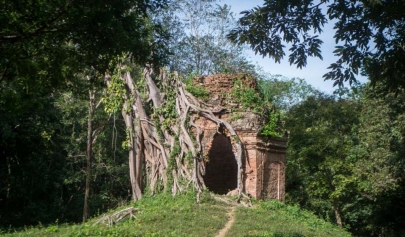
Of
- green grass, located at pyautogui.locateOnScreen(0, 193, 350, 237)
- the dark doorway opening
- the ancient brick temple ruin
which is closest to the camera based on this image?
green grass, located at pyautogui.locateOnScreen(0, 193, 350, 237)

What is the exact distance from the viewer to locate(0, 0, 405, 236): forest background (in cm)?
652

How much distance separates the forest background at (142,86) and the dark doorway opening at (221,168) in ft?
8.33

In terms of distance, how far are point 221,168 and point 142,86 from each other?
4.41 metres

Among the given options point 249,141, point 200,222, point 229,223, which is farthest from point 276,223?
point 249,141

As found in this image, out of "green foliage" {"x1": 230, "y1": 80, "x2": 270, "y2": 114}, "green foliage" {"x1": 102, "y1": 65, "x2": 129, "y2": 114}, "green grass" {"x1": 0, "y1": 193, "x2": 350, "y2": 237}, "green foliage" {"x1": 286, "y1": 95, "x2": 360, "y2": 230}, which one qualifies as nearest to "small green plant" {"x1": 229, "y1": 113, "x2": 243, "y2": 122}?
"green foliage" {"x1": 230, "y1": 80, "x2": 270, "y2": 114}

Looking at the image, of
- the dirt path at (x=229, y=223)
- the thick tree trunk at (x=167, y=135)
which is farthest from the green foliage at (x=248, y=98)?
the dirt path at (x=229, y=223)

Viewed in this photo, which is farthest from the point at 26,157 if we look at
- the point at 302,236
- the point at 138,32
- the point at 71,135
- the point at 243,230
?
the point at 138,32

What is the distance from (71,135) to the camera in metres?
22.3

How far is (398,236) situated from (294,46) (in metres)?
13.6

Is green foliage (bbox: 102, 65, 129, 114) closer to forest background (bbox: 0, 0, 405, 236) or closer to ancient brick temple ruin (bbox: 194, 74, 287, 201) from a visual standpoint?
forest background (bbox: 0, 0, 405, 236)

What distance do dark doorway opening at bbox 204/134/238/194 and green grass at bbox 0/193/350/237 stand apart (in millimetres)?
3915

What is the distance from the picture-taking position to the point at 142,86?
16938 millimetres

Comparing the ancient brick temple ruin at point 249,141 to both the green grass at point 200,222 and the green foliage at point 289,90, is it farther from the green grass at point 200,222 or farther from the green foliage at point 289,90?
the green foliage at point 289,90

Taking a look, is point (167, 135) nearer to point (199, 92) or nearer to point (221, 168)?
point (199, 92)
